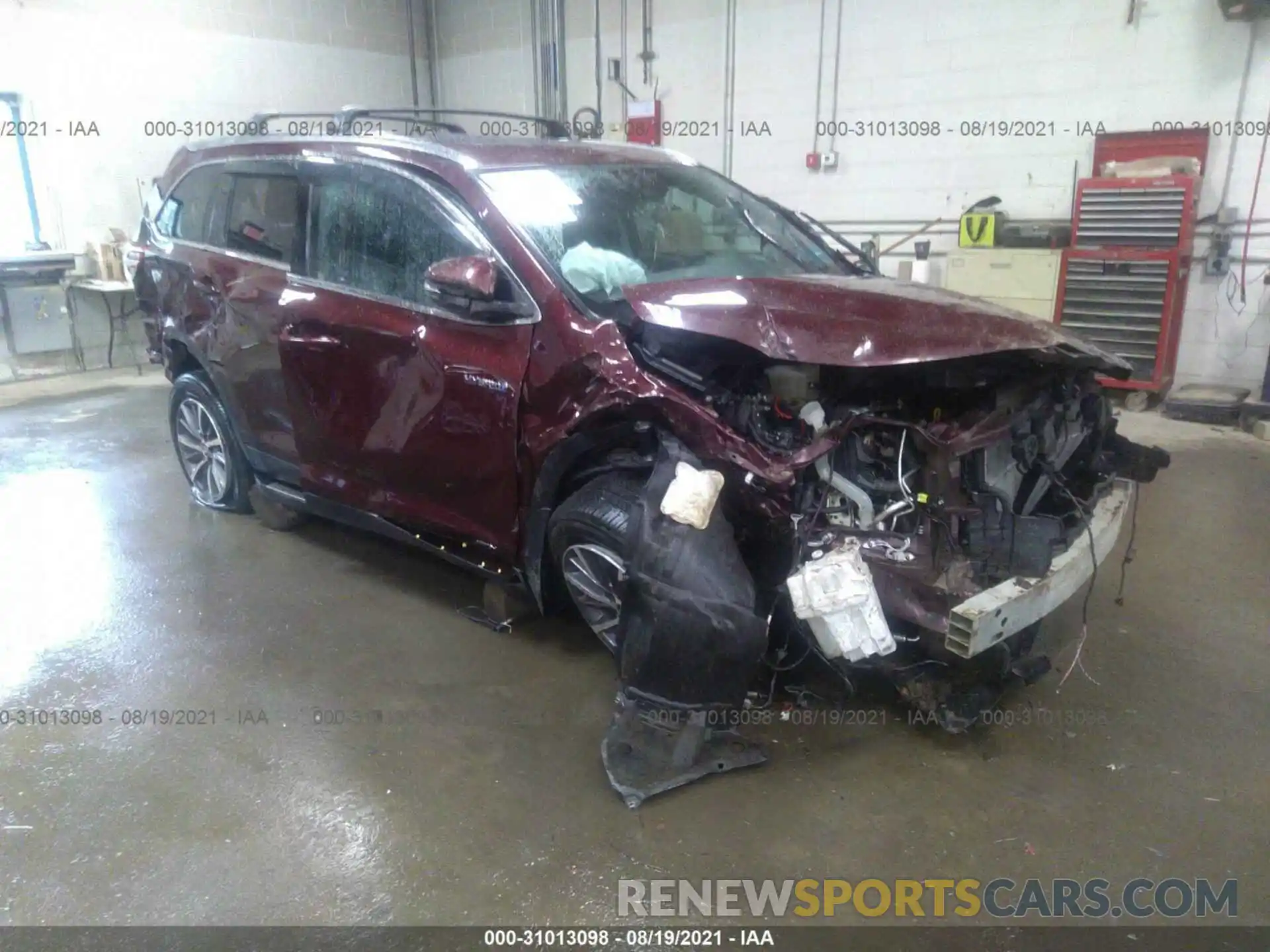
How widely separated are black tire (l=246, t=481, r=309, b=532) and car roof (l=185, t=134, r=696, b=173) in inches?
56.4

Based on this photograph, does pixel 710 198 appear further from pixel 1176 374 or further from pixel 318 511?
pixel 1176 374

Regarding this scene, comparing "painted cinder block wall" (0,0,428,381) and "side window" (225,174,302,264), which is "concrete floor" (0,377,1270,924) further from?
"painted cinder block wall" (0,0,428,381)

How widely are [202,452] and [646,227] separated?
8.17 ft

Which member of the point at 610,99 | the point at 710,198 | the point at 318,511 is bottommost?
the point at 318,511

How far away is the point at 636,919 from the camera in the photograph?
6.13 feet

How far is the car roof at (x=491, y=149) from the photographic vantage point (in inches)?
111

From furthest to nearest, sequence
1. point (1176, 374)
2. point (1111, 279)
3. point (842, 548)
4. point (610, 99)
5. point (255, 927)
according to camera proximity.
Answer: point (610, 99), point (1176, 374), point (1111, 279), point (842, 548), point (255, 927)

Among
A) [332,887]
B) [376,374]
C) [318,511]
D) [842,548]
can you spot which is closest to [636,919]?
[332,887]

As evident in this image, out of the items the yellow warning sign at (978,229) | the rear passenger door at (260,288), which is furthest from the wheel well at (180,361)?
the yellow warning sign at (978,229)

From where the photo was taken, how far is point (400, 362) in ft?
9.21

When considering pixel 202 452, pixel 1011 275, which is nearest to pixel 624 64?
pixel 1011 275

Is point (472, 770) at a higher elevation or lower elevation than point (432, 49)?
lower

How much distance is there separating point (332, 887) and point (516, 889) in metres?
0.41

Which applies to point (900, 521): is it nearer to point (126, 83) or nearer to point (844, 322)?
point (844, 322)
